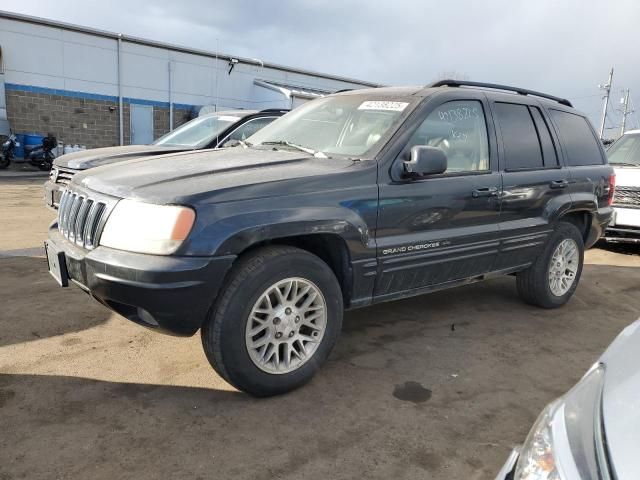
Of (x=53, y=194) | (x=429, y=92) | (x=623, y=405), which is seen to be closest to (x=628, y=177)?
(x=429, y=92)

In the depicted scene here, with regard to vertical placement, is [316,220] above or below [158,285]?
above

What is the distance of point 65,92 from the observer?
66.2 feet

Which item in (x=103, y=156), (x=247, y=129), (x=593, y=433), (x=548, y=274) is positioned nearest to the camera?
(x=593, y=433)

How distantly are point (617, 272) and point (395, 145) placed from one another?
15.3ft

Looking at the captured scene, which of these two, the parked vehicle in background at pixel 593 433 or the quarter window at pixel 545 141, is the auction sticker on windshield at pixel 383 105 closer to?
the quarter window at pixel 545 141

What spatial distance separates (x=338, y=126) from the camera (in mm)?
3826

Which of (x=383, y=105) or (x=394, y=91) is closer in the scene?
(x=383, y=105)

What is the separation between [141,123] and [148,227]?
21.6 meters

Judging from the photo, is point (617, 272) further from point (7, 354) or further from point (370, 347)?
point (7, 354)

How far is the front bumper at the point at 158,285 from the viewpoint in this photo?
2.55 m

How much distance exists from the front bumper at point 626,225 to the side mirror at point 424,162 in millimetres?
5095

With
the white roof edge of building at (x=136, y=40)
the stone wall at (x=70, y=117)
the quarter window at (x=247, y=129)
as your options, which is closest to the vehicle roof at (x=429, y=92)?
the quarter window at (x=247, y=129)

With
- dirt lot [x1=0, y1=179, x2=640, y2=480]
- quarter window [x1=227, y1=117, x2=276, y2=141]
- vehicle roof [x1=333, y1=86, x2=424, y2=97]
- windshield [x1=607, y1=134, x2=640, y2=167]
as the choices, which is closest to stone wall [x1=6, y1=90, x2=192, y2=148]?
quarter window [x1=227, y1=117, x2=276, y2=141]

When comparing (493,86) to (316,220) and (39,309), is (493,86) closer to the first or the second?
(316,220)
